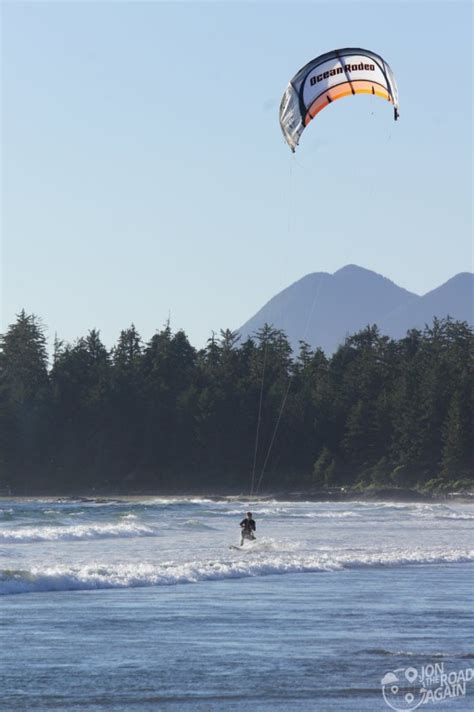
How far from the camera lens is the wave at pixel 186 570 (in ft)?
77.6

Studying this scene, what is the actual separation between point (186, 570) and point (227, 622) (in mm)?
6921

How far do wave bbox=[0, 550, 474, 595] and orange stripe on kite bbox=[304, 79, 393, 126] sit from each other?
911cm

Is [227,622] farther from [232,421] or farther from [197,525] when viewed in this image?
[232,421]

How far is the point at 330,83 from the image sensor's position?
2677cm

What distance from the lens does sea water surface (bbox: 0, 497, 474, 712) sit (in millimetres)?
14242

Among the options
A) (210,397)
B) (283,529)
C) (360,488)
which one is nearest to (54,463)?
(210,397)

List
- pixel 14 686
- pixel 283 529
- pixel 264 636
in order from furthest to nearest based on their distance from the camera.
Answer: pixel 283 529
pixel 264 636
pixel 14 686

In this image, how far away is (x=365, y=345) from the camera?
12019 centimetres

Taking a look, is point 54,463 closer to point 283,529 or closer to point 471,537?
point 283,529

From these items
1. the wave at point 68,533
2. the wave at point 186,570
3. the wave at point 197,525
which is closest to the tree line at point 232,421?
the wave at point 197,525

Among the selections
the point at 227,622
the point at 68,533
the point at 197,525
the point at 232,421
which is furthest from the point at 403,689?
the point at 232,421

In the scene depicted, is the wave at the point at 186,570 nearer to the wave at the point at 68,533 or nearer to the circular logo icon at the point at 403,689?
the wave at the point at 68,533

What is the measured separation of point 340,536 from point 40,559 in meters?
12.6

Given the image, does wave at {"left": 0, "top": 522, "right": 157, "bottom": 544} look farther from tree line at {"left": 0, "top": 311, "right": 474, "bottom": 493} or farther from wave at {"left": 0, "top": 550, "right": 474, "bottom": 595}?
tree line at {"left": 0, "top": 311, "right": 474, "bottom": 493}
